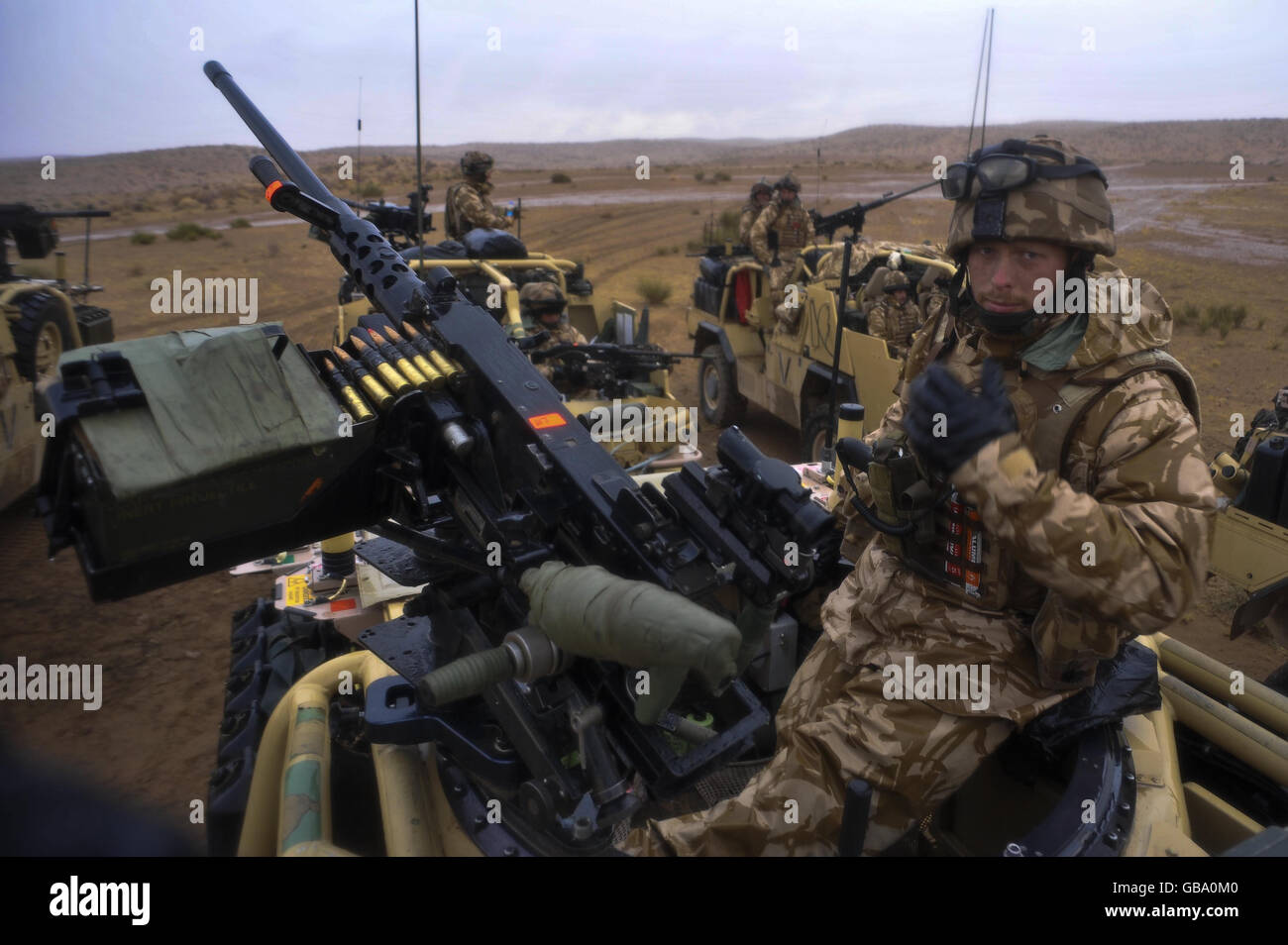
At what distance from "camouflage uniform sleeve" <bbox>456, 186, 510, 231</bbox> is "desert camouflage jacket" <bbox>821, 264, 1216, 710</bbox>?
9.48m

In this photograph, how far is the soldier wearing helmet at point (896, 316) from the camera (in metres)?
8.06

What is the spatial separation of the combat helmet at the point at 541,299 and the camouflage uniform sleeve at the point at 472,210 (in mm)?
2962

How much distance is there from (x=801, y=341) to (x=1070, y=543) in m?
7.35

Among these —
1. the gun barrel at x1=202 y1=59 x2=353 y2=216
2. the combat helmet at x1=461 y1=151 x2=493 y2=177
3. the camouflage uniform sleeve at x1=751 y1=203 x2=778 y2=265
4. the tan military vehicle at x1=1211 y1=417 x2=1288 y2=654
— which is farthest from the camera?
the combat helmet at x1=461 y1=151 x2=493 y2=177

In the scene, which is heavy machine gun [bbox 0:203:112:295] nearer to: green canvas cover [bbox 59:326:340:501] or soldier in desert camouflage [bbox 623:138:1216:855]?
green canvas cover [bbox 59:326:340:501]

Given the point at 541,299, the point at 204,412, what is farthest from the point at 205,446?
the point at 541,299

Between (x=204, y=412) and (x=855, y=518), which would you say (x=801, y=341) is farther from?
(x=204, y=412)

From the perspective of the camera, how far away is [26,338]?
7.81 m

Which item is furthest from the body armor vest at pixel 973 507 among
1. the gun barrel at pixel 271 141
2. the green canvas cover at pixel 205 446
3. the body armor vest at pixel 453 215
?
the body armor vest at pixel 453 215

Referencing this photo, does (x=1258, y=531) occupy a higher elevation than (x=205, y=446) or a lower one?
lower

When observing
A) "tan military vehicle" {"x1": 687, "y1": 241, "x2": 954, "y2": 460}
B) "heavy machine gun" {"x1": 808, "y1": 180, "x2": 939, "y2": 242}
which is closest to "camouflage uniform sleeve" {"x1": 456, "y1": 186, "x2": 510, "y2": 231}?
"tan military vehicle" {"x1": 687, "y1": 241, "x2": 954, "y2": 460}

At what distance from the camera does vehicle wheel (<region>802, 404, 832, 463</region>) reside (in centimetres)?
853

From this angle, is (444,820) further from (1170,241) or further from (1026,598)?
(1170,241)
